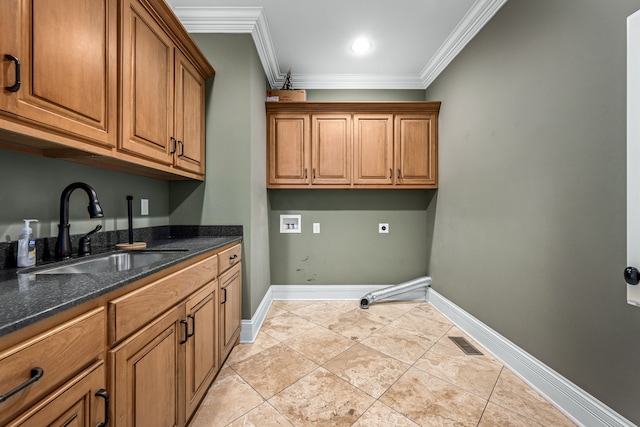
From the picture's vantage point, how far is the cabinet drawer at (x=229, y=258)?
1.67 meters

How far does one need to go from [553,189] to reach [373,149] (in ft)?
5.65

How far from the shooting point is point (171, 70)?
5.45 feet

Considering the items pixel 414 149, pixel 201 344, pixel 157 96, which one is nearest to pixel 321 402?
pixel 201 344

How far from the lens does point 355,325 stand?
8.06 ft

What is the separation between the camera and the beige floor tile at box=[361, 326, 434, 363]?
1972mm

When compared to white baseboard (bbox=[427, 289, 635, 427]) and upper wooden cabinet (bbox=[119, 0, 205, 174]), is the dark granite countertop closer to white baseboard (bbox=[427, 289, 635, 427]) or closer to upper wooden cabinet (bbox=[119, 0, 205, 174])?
upper wooden cabinet (bbox=[119, 0, 205, 174])

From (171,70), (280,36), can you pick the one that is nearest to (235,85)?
(171,70)

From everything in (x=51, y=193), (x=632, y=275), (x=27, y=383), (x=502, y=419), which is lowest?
(x=502, y=419)

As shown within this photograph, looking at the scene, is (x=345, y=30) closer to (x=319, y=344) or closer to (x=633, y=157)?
(x=633, y=157)

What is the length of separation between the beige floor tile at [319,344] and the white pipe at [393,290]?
2.36 ft

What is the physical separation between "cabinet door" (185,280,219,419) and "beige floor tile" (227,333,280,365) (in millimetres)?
315

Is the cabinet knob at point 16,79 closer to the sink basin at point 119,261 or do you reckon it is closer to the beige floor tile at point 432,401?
the sink basin at point 119,261

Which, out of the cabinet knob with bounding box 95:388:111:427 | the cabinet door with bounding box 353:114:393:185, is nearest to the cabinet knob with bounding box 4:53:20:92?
the cabinet knob with bounding box 95:388:111:427

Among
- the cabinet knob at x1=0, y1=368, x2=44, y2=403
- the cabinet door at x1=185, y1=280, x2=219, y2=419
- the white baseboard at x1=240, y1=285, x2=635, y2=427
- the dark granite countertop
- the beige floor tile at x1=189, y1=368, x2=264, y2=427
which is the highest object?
the dark granite countertop
